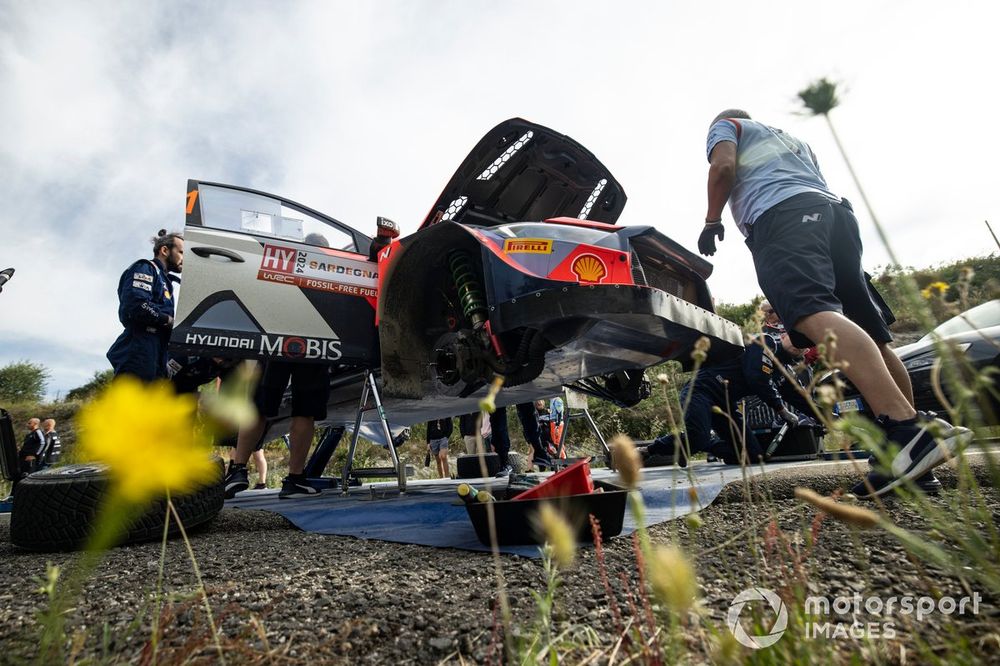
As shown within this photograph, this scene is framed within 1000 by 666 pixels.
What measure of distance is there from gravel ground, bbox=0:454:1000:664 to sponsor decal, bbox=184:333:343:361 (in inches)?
47.3

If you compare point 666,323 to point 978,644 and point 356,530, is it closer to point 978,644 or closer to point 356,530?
point 356,530

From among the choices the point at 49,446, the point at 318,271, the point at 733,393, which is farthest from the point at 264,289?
the point at 49,446

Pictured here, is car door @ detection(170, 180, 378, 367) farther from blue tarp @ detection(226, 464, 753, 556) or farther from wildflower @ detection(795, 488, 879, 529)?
wildflower @ detection(795, 488, 879, 529)

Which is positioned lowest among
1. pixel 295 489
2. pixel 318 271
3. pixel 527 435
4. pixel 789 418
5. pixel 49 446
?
pixel 295 489

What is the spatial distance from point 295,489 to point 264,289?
53.0 inches

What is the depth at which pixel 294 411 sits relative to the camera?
353 cm

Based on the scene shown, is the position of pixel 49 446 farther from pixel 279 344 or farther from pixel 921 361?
pixel 921 361

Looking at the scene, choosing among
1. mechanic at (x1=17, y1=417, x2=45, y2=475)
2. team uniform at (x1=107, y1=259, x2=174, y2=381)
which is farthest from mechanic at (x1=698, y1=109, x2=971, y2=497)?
mechanic at (x1=17, y1=417, x2=45, y2=475)

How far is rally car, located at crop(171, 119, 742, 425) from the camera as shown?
254 centimetres

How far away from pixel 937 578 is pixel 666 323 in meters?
1.61

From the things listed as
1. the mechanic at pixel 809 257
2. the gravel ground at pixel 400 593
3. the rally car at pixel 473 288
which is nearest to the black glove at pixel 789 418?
the rally car at pixel 473 288

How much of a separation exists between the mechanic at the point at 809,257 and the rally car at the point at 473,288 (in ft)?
1.43

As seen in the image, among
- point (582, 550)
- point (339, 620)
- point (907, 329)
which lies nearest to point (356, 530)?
point (582, 550)

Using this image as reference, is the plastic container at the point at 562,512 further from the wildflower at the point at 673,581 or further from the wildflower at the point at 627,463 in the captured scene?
the wildflower at the point at 673,581
